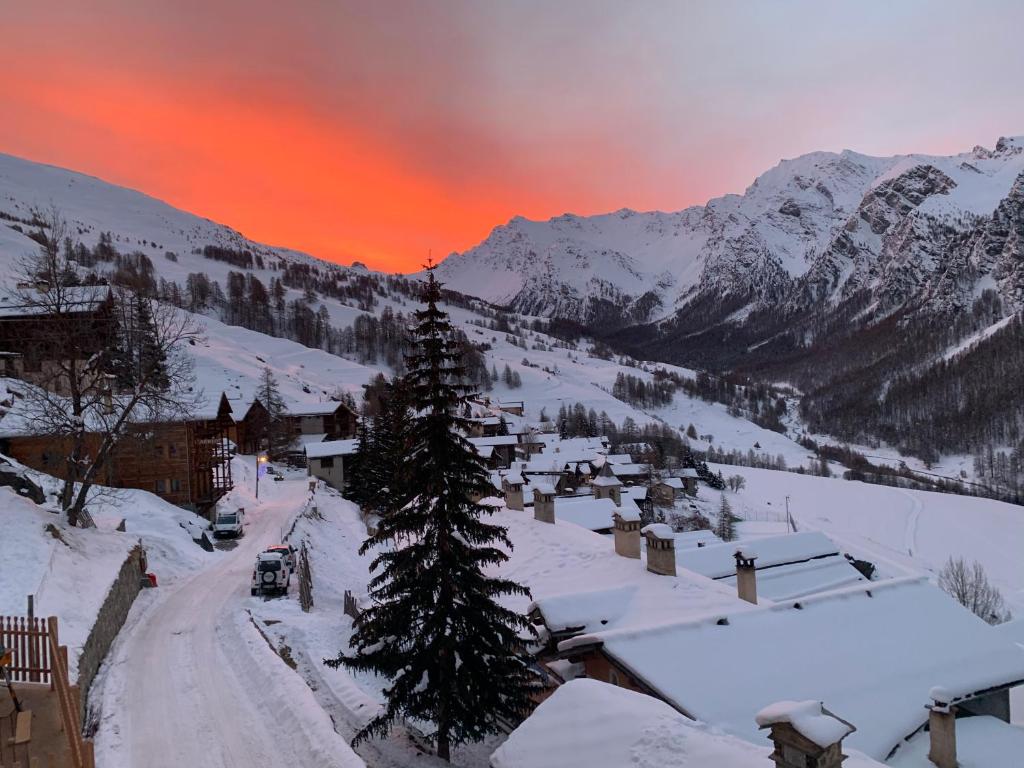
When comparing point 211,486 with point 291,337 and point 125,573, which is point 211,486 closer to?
point 125,573

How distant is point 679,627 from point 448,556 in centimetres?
589

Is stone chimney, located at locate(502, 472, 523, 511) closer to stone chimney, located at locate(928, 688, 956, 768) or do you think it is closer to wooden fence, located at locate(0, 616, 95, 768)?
stone chimney, located at locate(928, 688, 956, 768)

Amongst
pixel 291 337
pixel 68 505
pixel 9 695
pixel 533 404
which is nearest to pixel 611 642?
pixel 9 695

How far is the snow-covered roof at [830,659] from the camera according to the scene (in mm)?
12539

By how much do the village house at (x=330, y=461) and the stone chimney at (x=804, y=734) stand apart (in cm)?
6059

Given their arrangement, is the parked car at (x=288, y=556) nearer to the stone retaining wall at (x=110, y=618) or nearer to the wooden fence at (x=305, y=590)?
the wooden fence at (x=305, y=590)

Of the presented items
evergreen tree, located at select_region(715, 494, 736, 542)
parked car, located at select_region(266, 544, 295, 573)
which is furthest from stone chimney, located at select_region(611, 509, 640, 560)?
evergreen tree, located at select_region(715, 494, 736, 542)

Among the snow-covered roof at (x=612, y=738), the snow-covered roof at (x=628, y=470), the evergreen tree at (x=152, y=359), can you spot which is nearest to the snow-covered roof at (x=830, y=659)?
the snow-covered roof at (x=612, y=738)

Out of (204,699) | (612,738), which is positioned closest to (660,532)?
(612,738)

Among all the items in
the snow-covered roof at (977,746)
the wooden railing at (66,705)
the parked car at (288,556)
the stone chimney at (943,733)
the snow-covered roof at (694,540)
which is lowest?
the snow-covered roof at (694,540)

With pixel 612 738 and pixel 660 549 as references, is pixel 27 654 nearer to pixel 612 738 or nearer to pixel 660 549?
pixel 612 738

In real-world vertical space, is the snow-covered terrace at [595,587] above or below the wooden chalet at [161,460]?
below

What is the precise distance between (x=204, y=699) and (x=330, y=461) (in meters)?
52.8

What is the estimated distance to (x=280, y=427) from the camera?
78438mm
